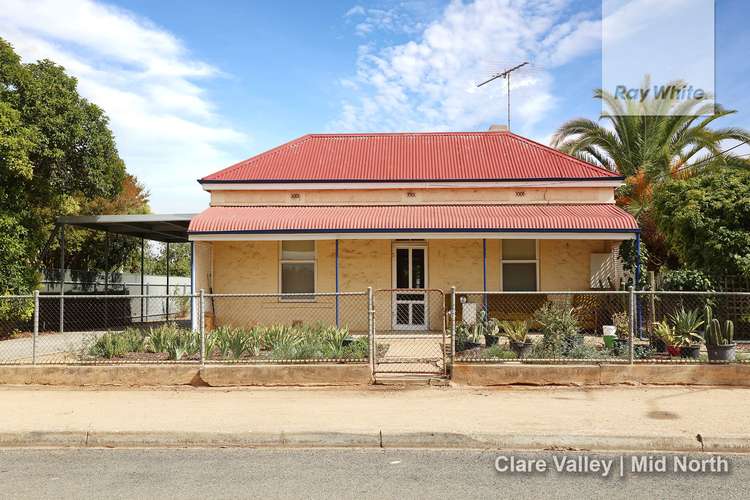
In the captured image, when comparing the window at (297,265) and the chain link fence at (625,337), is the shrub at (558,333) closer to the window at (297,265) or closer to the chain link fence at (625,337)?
the chain link fence at (625,337)

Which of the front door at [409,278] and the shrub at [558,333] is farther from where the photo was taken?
the front door at [409,278]

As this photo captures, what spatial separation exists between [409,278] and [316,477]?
11346mm

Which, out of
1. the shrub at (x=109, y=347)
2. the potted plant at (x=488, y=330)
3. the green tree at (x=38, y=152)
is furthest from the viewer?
the green tree at (x=38, y=152)

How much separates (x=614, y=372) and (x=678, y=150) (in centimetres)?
1645

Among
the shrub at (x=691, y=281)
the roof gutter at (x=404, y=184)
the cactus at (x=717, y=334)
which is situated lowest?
the cactus at (x=717, y=334)

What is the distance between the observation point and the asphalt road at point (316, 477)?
5195 millimetres

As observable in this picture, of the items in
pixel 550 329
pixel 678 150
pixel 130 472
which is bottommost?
pixel 130 472

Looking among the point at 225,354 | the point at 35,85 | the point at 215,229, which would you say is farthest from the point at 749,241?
the point at 35,85

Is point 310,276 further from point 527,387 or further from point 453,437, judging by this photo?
point 453,437

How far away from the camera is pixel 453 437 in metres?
6.68

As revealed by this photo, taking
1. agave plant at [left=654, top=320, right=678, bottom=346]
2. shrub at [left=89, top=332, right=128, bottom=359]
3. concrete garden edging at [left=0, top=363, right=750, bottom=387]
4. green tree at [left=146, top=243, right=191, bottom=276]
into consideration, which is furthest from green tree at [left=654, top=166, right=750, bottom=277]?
green tree at [left=146, top=243, right=191, bottom=276]

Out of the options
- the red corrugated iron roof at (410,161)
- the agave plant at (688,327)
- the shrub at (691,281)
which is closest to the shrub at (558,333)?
the agave plant at (688,327)

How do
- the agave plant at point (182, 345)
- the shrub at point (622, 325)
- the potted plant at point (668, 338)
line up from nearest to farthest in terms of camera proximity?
the agave plant at point (182, 345), the potted plant at point (668, 338), the shrub at point (622, 325)

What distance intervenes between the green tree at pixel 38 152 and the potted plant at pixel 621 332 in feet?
46.0
